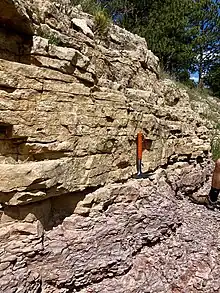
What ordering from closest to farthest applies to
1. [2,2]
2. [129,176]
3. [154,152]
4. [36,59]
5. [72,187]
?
1. [2,2]
2. [36,59]
3. [72,187]
4. [129,176]
5. [154,152]

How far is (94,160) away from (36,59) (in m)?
1.66

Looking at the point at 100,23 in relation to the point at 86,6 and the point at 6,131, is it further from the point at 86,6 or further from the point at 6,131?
the point at 6,131

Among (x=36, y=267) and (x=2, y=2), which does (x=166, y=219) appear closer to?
(x=36, y=267)

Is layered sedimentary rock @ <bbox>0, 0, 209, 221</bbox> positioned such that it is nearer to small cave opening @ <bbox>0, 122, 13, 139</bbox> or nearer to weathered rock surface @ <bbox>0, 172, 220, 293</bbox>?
small cave opening @ <bbox>0, 122, 13, 139</bbox>

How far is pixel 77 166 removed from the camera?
4348mm

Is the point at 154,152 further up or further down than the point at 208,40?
further down

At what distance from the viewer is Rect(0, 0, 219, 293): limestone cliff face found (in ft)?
12.2

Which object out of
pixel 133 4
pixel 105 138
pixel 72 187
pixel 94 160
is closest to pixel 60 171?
pixel 72 187

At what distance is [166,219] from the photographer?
19.2ft

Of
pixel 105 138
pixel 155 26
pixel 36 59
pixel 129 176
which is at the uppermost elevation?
pixel 155 26

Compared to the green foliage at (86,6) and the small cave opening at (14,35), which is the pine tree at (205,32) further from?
the small cave opening at (14,35)

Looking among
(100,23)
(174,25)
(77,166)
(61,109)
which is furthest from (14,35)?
(174,25)

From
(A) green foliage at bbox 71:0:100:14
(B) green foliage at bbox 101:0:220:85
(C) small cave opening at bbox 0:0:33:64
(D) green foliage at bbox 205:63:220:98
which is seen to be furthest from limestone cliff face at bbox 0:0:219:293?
(D) green foliage at bbox 205:63:220:98

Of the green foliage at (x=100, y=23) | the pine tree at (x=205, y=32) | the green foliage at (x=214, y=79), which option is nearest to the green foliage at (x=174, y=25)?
the pine tree at (x=205, y=32)
